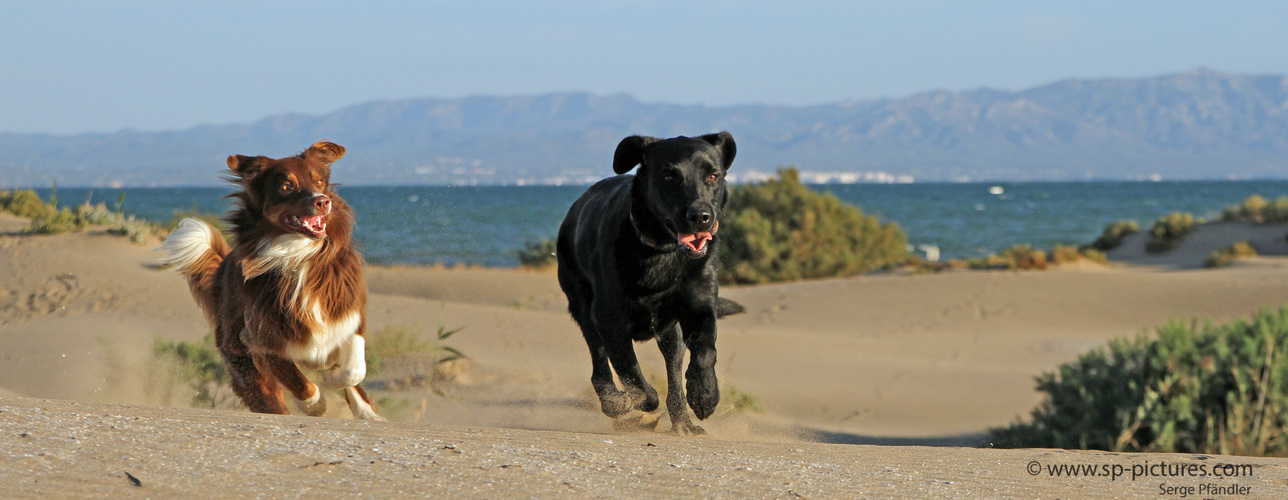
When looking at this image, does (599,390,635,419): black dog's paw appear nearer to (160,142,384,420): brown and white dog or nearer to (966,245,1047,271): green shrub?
(160,142,384,420): brown and white dog

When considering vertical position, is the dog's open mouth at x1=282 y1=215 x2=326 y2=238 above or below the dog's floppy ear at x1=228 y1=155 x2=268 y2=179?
below

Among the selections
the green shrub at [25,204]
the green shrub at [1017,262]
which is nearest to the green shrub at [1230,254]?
the green shrub at [1017,262]

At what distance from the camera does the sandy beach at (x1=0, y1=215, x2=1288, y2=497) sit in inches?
148

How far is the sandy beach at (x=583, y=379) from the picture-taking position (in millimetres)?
3748

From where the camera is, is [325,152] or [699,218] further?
[325,152]

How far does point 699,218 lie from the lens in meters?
3.93

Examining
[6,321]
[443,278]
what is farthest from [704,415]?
[443,278]

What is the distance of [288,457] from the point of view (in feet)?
12.0

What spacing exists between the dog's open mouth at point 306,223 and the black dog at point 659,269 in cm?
130

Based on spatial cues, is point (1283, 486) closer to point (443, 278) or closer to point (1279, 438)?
point (1279, 438)

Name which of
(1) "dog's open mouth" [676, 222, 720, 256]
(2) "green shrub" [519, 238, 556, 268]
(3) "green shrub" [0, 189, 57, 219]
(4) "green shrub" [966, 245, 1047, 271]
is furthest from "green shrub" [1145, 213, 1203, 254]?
(1) "dog's open mouth" [676, 222, 720, 256]

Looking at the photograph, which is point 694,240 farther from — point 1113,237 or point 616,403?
point 1113,237

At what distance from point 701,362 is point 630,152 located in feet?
3.35

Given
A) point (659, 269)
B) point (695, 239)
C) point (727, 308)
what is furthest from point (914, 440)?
point (695, 239)
